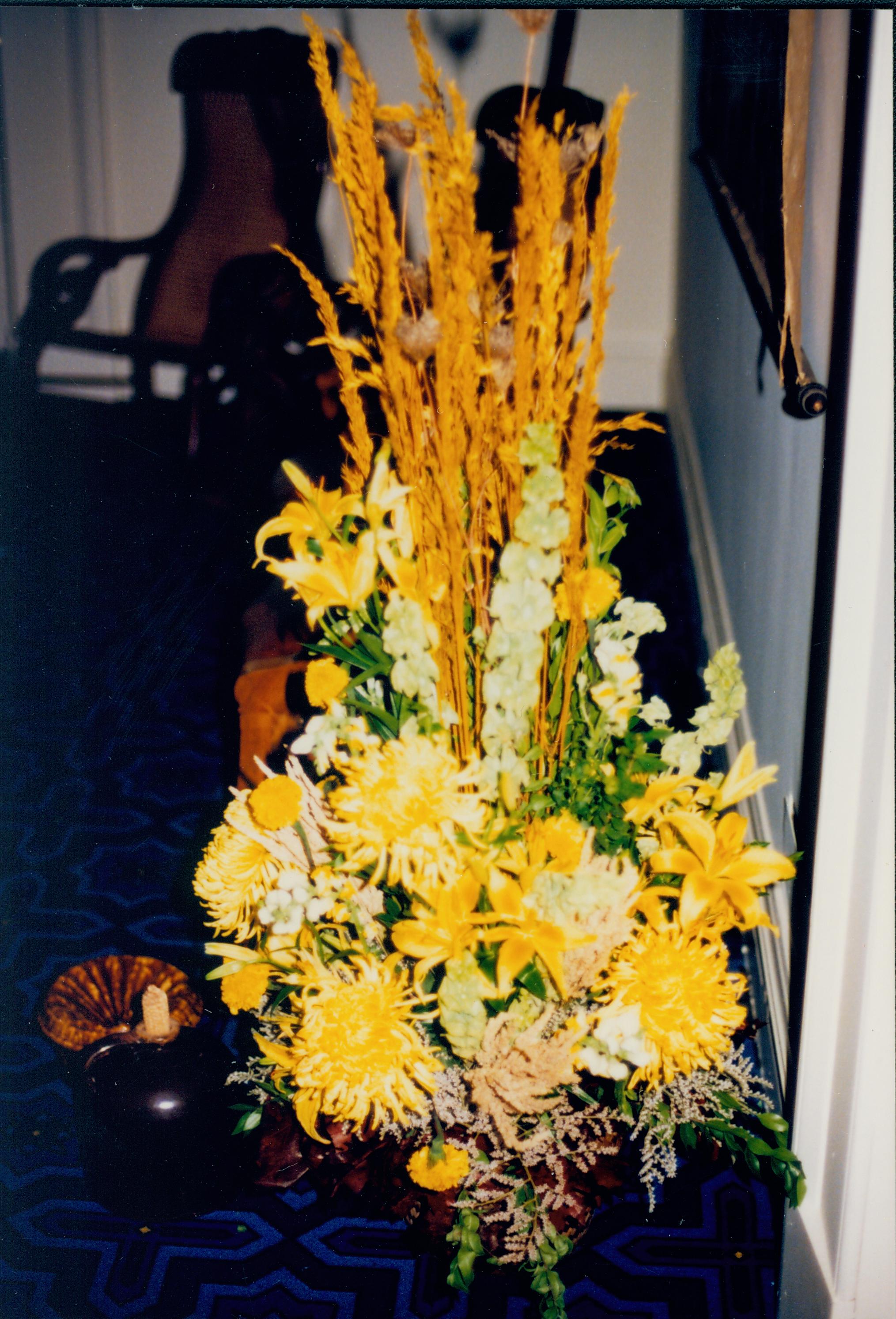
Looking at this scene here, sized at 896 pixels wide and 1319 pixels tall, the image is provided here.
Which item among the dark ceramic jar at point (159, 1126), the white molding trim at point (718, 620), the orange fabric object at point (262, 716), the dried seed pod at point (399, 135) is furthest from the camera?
the orange fabric object at point (262, 716)

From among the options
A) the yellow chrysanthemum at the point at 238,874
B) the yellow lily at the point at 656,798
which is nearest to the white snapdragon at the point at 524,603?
the yellow lily at the point at 656,798

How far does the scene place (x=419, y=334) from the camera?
560 mm

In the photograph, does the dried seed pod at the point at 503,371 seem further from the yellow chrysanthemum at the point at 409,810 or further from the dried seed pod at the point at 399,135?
the yellow chrysanthemum at the point at 409,810

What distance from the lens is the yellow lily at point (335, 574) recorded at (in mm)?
664

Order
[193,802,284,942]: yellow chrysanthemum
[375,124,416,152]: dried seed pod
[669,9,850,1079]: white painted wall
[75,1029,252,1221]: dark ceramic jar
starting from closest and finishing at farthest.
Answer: [375,124,416,152]: dried seed pod, [193,802,284,942]: yellow chrysanthemum, [75,1029,252,1221]: dark ceramic jar, [669,9,850,1079]: white painted wall

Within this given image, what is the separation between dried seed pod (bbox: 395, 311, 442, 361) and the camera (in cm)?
56

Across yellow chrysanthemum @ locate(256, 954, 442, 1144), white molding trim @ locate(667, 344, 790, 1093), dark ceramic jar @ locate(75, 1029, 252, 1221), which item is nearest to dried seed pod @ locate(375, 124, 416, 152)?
yellow chrysanthemum @ locate(256, 954, 442, 1144)

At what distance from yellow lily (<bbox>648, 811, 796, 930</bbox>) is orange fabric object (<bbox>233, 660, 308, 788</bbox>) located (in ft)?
2.51

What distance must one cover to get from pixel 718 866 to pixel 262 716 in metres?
0.83

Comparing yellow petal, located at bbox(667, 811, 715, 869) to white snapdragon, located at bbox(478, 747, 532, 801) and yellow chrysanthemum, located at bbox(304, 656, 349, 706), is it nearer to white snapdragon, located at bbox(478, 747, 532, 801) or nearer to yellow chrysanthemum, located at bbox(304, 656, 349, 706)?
white snapdragon, located at bbox(478, 747, 532, 801)

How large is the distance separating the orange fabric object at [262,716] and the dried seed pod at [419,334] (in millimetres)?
831

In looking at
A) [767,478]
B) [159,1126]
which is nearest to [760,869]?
[159,1126]

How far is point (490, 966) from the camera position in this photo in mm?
681

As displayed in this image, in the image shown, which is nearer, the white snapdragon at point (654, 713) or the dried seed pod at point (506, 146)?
the dried seed pod at point (506, 146)
